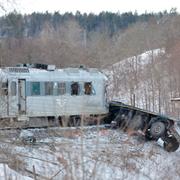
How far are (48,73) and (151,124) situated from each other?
505 centimetres

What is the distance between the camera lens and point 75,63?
43.3 meters

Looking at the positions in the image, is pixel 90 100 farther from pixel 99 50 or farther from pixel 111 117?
pixel 99 50

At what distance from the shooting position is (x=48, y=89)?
74.3ft

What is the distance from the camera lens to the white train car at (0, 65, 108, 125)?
21.8m

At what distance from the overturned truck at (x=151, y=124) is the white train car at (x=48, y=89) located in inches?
61.4

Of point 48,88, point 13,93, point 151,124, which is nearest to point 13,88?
point 13,93

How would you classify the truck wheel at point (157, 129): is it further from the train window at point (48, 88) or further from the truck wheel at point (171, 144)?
the train window at point (48, 88)

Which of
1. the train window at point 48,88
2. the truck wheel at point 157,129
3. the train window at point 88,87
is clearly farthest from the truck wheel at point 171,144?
the train window at point 48,88

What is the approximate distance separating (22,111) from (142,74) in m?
17.1

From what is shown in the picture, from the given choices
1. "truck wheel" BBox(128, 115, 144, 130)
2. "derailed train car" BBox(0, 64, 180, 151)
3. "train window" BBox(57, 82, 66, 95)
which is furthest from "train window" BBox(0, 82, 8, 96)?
"truck wheel" BBox(128, 115, 144, 130)

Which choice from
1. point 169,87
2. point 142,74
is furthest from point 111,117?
point 142,74

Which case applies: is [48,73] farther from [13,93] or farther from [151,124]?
[151,124]

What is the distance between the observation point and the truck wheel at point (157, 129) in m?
20.3

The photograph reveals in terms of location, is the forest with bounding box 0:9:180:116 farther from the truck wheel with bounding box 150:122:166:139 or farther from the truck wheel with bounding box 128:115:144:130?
the truck wheel with bounding box 150:122:166:139
